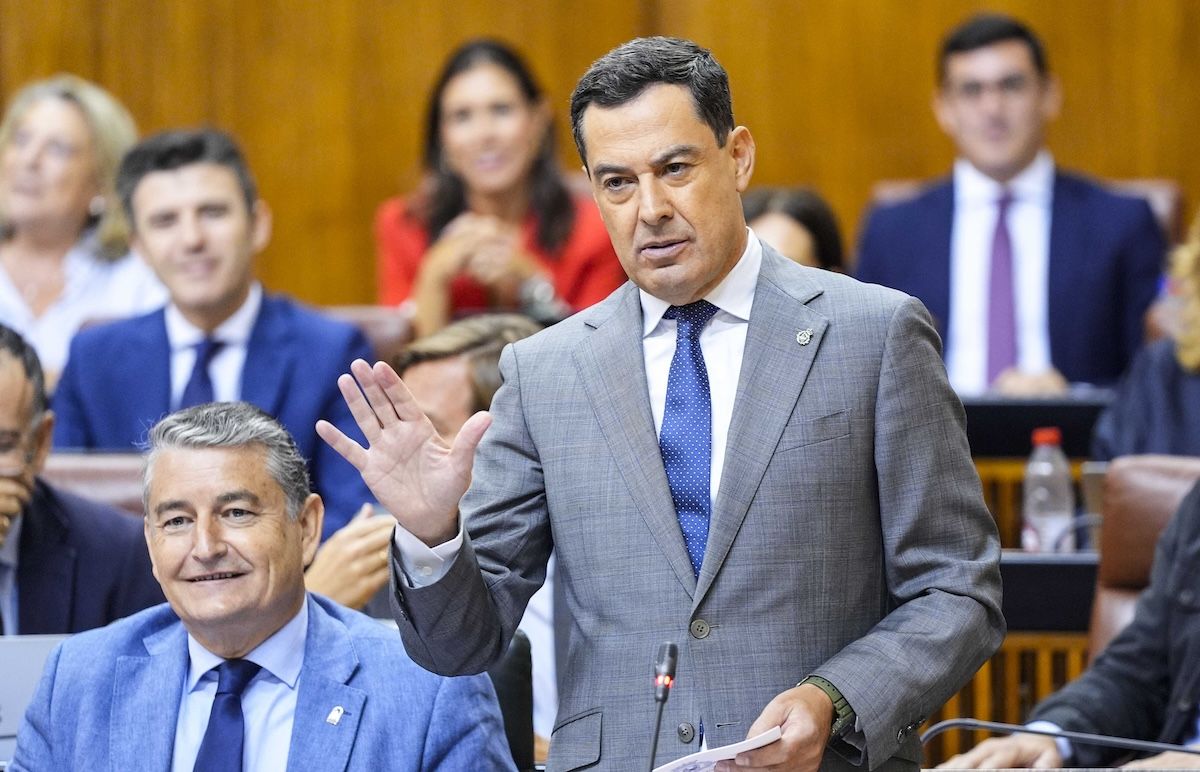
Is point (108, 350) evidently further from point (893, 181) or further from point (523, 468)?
point (893, 181)

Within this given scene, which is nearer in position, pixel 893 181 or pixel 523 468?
pixel 523 468

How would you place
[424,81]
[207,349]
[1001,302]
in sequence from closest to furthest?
[207,349], [1001,302], [424,81]

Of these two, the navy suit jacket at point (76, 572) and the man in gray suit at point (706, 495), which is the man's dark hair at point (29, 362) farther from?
the man in gray suit at point (706, 495)

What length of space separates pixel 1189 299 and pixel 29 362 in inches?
84.9

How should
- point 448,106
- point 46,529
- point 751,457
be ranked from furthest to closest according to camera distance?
point 448,106 → point 46,529 → point 751,457

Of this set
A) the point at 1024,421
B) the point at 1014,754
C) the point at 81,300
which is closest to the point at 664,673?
the point at 1014,754

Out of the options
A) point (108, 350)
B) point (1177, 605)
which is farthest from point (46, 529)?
point (1177, 605)

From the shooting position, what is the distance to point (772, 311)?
173 cm

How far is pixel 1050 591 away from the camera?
2.92 meters

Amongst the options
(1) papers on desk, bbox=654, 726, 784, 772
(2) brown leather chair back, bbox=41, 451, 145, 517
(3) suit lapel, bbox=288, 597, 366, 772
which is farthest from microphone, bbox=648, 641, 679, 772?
(2) brown leather chair back, bbox=41, 451, 145, 517

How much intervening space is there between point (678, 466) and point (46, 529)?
1337mm

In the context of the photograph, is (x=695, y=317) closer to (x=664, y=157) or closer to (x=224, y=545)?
(x=664, y=157)

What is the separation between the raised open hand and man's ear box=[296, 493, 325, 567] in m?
0.50

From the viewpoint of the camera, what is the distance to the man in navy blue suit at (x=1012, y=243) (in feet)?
14.3
